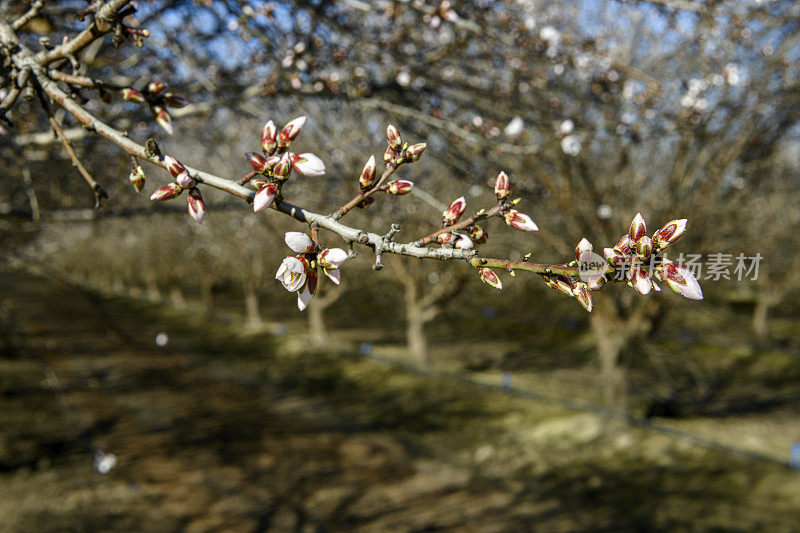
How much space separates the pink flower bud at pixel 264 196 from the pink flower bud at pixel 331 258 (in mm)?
158

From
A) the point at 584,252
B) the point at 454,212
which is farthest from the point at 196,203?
the point at 584,252

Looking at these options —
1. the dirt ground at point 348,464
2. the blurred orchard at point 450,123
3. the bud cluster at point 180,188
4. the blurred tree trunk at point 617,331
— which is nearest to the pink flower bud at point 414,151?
the blurred orchard at point 450,123

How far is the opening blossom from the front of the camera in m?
1.11

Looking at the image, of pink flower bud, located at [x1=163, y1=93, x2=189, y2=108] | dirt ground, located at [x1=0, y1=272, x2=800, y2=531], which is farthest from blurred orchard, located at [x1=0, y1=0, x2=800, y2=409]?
dirt ground, located at [x1=0, y1=272, x2=800, y2=531]

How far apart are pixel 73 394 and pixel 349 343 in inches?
302

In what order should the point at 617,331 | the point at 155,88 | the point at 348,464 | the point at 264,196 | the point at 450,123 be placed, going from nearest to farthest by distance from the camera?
the point at 264,196, the point at 155,88, the point at 450,123, the point at 348,464, the point at 617,331

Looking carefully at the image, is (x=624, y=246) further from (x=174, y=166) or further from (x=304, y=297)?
(x=174, y=166)

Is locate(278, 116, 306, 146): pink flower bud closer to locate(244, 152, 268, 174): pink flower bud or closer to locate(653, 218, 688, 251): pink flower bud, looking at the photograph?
locate(244, 152, 268, 174): pink flower bud

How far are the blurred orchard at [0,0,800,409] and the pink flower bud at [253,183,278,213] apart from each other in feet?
0.12

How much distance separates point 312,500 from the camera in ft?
23.9

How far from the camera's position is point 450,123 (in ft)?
9.34

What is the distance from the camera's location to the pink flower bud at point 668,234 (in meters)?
1.04

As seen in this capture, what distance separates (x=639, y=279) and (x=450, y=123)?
6.57ft

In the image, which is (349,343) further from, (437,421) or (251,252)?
(437,421)
